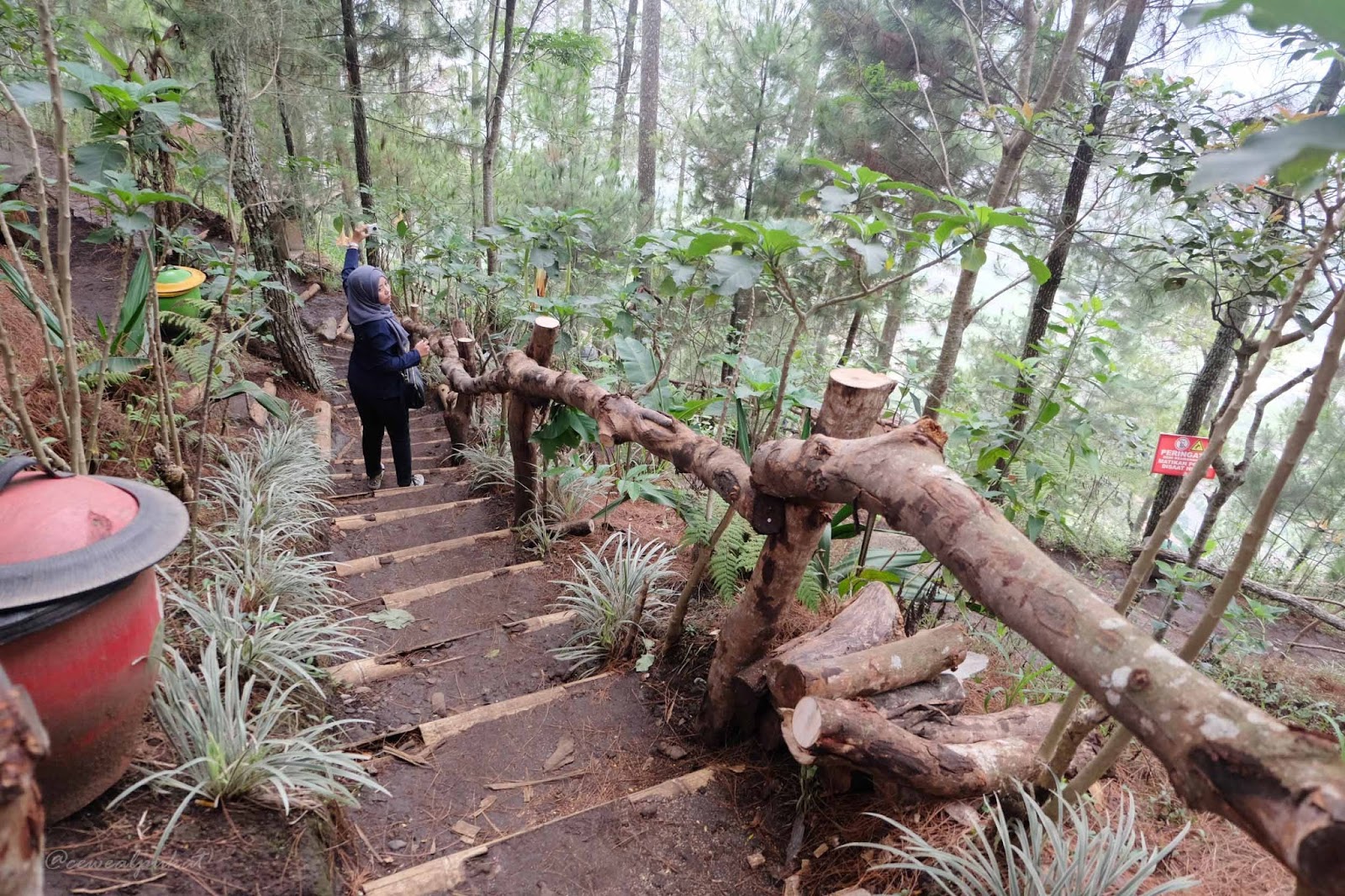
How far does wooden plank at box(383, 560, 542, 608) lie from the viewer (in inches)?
114

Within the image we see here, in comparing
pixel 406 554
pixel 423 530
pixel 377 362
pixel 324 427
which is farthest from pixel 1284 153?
pixel 324 427

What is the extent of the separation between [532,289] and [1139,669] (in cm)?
427

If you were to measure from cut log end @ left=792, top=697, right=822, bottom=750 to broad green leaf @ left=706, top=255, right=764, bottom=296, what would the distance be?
3.80ft

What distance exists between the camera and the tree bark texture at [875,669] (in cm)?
169

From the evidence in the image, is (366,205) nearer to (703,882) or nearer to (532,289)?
(532,289)

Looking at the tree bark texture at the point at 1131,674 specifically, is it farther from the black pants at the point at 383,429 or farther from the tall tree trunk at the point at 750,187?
the tall tree trunk at the point at 750,187

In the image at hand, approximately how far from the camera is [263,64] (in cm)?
657

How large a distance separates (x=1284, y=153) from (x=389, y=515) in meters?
4.01

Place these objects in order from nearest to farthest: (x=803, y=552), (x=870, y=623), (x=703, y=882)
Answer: (x=703, y=882)
(x=803, y=552)
(x=870, y=623)

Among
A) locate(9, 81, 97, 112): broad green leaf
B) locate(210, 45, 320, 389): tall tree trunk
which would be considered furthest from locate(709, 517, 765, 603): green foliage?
locate(210, 45, 320, 389): tall tree trunk

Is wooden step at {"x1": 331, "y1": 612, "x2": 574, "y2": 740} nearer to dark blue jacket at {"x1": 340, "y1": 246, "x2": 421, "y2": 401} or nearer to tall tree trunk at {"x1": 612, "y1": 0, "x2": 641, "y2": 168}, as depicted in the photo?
dark blue jacket at {"x1": 340, "y1": 246, "x2": 421, "y2": 401}

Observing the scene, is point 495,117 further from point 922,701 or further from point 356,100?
point 922,701

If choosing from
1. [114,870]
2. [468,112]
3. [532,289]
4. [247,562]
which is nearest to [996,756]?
[114,870]

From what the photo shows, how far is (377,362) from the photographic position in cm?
403
